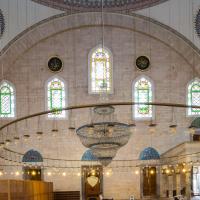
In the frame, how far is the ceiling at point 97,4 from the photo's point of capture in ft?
76.7

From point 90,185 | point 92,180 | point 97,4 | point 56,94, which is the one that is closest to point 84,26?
point 97,4

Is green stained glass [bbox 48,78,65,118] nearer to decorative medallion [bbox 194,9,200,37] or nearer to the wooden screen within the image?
the wooden screen

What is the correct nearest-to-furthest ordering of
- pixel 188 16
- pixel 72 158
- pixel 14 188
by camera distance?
pixel 14 188 → pixel 188 16 → pixel 72 158

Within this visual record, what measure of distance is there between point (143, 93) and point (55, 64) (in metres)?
4.39

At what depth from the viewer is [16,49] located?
78.9ft

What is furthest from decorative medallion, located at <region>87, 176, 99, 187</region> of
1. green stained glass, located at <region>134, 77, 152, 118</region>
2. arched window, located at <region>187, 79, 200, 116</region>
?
arched window, located at <region>187, 79, 200, 116</region>

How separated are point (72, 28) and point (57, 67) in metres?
1.96

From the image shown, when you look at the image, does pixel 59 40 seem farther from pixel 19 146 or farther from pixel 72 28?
pixel 19 146

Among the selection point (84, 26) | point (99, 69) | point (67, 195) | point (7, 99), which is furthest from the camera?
point (99, 69)

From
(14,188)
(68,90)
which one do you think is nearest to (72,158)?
(68,90)

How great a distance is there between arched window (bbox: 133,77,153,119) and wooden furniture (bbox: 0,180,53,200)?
19.1 ft

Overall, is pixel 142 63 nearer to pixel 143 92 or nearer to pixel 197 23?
pixel 143 92

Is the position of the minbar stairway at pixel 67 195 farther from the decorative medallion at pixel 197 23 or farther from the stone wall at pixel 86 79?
the decorative medallion at pixel 197 23

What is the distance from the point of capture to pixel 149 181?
24.6 m
